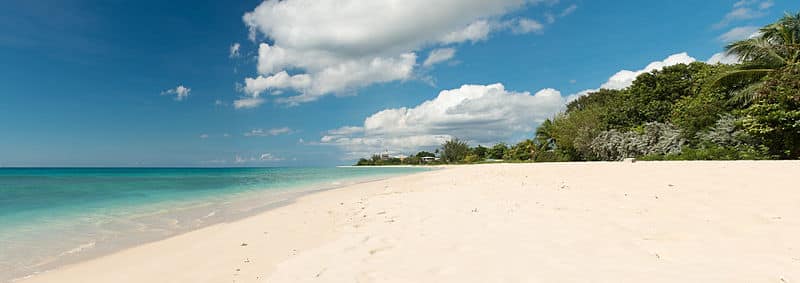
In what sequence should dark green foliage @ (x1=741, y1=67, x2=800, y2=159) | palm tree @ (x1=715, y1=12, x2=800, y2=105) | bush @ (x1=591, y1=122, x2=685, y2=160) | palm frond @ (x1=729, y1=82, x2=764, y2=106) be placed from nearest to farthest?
dark green foliage @ (x1=741, y1=67, x2=800, y2=159), palm frond @ (x1=729, y1=82, x2=764, y2=106), palm tree @ (x1=715, y1=12, x2=800, y2=105), bush @ (x1=591, y1=122, x2=685, y2=160)

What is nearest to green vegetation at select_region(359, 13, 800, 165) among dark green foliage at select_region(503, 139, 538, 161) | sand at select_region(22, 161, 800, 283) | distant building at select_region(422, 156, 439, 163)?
sand at select_region(22, 161, 800, 283)

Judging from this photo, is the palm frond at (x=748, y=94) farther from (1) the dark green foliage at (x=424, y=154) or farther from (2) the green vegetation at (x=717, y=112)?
(1) the dark green foliage at (x=424, y=154)

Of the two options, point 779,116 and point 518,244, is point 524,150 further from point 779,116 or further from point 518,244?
point 518,244

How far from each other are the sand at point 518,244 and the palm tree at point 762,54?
1439 centimetres

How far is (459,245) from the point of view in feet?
13.5

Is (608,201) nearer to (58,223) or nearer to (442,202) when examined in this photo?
(442,202)

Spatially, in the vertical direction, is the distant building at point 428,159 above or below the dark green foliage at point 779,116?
below

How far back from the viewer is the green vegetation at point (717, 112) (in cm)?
1532

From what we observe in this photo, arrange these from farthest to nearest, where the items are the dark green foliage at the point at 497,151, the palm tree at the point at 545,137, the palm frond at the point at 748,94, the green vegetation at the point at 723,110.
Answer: the dark green foliage at the point at 497,151, the palm tree at the point at 545,137, the palm frond at the point at 748,94, the green vegetation at the point at 723,110

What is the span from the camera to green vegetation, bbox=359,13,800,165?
15320mm

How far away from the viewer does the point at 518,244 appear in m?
3.92

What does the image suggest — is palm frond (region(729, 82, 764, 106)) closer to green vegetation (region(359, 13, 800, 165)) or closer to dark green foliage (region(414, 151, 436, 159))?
green vegetation (region(359, 13, 800, 165))

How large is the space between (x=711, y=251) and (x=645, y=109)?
111 feet

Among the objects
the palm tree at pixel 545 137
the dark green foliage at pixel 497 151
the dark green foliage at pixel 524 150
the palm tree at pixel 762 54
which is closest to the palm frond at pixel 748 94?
the palm tree at pixel 762 54
